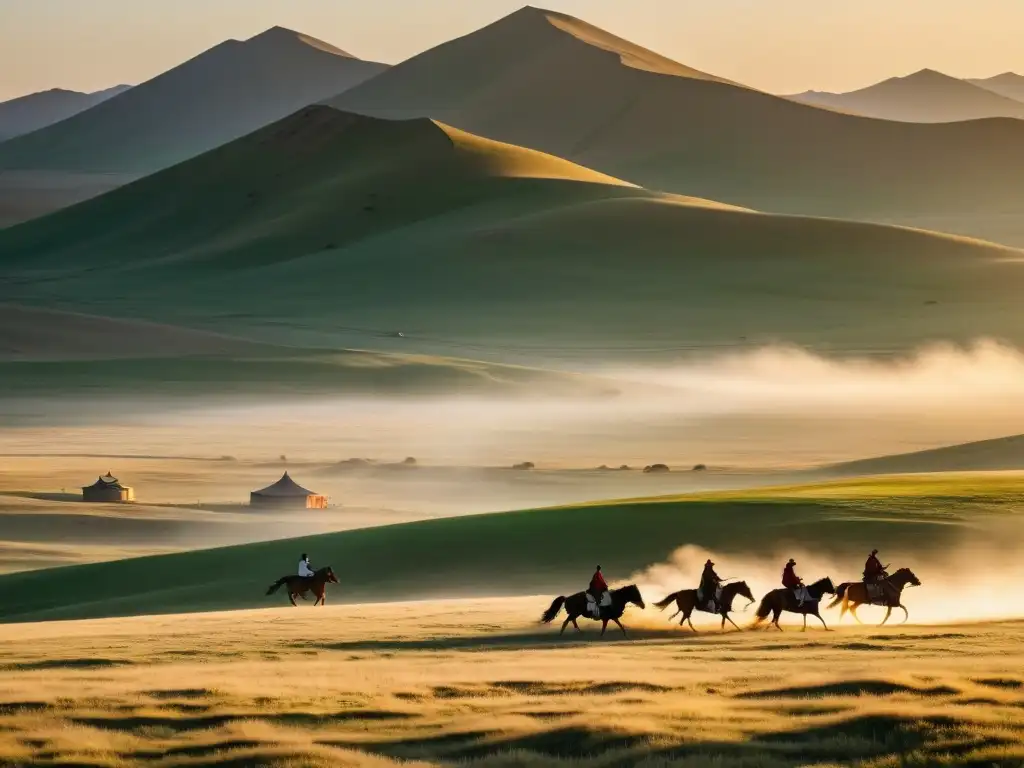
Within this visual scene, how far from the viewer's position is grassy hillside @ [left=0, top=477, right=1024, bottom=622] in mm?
42719

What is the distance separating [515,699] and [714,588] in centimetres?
726

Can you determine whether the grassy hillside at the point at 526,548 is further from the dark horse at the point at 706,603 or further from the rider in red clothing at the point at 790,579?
the dark horse at the point at 706,603

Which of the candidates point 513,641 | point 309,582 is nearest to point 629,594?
point 513,641

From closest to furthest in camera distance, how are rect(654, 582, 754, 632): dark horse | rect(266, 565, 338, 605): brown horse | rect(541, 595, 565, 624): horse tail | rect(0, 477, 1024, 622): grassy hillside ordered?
rect(654, 582, 754, 632): dark horse → rect(541, 595, 565, 624): horse tail → rect(266, 565, 338, 605): brown horse → rect(0, 477, 1024, 622): grassy hillside

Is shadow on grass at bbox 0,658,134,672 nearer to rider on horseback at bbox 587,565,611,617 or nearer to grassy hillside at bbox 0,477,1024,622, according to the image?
rider on horseback at bbox 587,565,611,617

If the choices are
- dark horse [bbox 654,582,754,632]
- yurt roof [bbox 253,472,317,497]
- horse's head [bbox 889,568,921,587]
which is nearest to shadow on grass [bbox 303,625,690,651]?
dark horse [bbox 654,582,754,632]

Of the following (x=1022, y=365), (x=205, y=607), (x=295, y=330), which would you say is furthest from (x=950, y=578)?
(x=295, y=330)

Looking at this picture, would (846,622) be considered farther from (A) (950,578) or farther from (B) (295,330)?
(B) (295,330)

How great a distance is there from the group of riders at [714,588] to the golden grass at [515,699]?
596 mm

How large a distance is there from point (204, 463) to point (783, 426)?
96.7ft

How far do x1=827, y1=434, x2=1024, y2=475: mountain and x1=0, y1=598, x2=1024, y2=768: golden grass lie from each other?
36.9m

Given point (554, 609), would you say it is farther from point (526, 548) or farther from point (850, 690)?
point (526, 548)

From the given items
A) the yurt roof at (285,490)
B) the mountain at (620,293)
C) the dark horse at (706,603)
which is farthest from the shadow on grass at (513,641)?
the mountain at (620,293)

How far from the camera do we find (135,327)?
14138 cm
